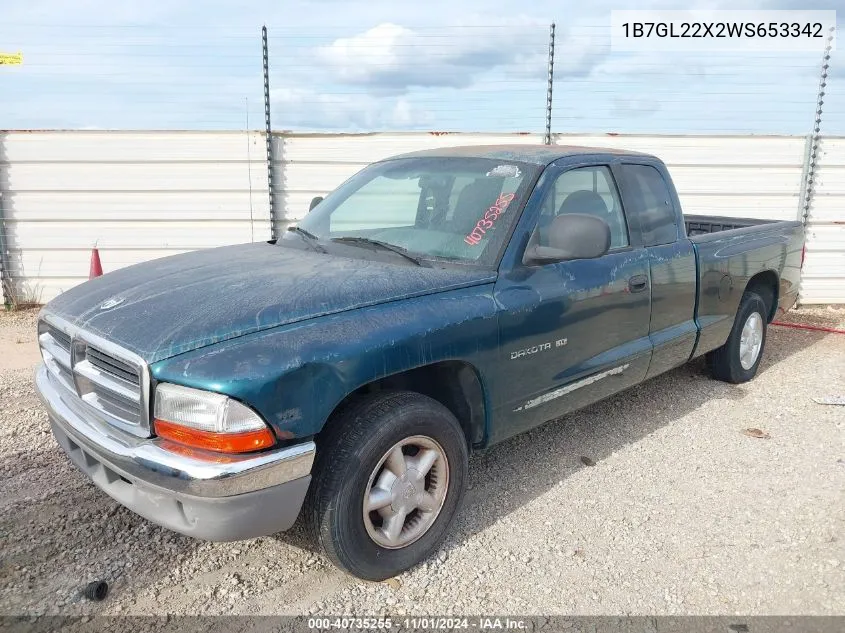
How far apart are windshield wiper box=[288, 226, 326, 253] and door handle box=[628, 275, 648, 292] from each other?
5.82ft

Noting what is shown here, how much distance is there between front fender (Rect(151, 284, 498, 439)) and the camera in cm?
235

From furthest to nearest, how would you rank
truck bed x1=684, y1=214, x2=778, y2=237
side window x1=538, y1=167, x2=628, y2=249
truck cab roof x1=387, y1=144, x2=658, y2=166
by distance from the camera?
truck bed x1=684, y1=214, x2=778, y2=237
truck cab roof x1=387, y1=144, x2=658, y2=166
side window x1=538, y1=167, x2=628, y2=249

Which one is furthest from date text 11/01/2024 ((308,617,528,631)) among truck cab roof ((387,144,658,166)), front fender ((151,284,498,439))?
truck cab roof ((387,144,658,166))

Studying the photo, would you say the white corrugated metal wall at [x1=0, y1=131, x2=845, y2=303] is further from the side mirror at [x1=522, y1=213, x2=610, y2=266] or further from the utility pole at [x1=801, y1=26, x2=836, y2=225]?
the side mirror at [x1=522, y1=213, x2=610, y2=266]

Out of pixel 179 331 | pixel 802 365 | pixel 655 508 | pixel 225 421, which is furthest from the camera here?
pixel 802 365

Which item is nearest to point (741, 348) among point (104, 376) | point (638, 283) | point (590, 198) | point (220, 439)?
point (638, 283)

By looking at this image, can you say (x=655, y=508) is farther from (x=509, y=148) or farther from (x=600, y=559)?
(x=509, y=148)

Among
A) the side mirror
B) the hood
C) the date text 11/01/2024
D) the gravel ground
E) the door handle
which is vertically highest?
the side mirror

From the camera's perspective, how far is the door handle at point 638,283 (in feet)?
12.8

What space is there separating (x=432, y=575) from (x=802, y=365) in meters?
4.74

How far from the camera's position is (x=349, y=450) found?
2629mm

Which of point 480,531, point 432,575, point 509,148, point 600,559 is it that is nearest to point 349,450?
point 432,575

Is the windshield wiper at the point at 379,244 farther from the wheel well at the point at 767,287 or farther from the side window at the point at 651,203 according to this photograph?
the wheel well at the point at 767,287

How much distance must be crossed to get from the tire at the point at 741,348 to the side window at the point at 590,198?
185cm
